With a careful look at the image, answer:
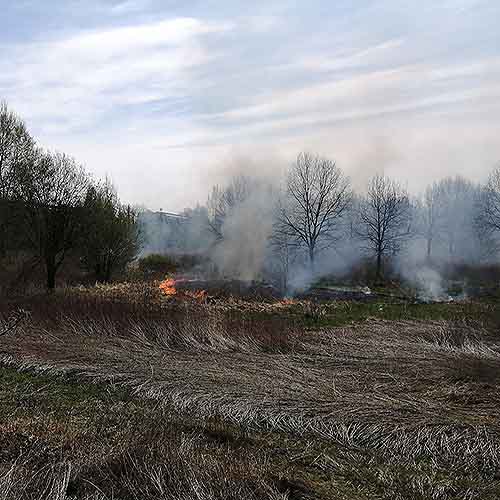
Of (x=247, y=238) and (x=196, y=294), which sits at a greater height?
(x=247, y=238)

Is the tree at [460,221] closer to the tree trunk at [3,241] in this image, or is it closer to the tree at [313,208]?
the tree at [313,208]

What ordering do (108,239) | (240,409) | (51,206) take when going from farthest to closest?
(108,239), (51,206), (240,409)

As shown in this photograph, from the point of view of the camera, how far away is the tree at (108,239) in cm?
2561

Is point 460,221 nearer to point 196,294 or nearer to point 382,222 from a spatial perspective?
point 382,222

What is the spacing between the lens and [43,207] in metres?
21.6

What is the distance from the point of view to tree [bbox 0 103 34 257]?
74.6ft

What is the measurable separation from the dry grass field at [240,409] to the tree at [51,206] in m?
8.46

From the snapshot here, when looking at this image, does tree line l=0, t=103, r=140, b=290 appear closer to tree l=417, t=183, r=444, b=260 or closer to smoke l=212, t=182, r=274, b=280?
smoke l=212, t=182, r=274, b=280

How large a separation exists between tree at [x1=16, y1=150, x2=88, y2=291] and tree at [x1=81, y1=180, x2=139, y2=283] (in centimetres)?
183

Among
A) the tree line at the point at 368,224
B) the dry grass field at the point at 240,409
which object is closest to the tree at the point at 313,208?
the tree line at the point at 368,224

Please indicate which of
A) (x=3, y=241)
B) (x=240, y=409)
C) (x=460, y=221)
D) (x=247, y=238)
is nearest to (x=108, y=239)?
(x=3, y=241)

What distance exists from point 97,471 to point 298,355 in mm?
6180

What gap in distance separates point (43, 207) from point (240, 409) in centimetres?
1734

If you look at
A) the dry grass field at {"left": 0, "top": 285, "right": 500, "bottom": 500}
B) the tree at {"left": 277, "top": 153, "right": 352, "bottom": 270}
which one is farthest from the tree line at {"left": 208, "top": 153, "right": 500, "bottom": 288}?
the dry grass field at {"left": 0, "top": 285, "right": 500, "bottom": 500}
